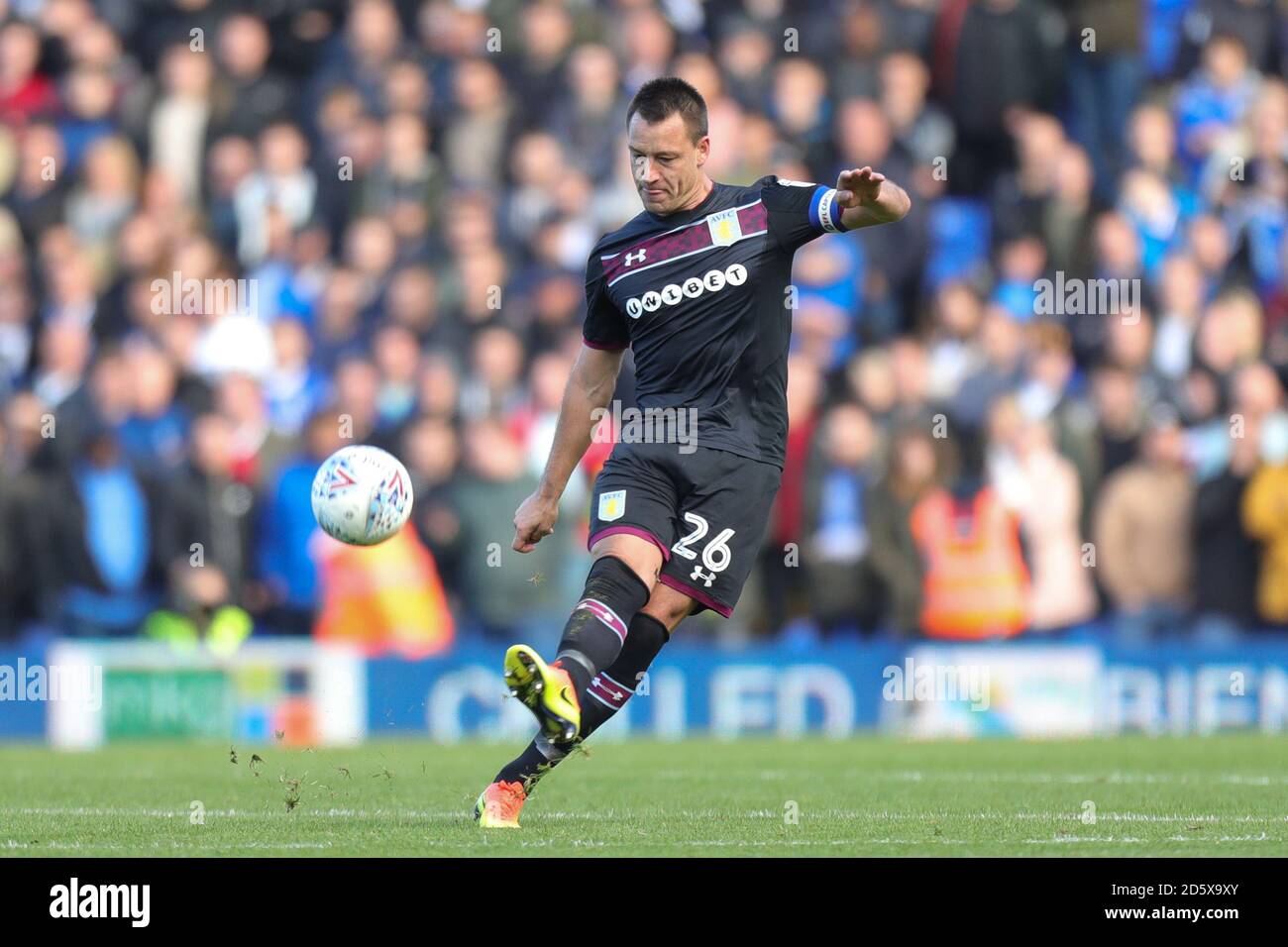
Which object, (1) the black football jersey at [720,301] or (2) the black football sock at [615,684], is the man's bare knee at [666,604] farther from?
(1) the black football jersey at [720,301]

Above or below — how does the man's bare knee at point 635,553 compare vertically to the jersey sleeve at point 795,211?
below

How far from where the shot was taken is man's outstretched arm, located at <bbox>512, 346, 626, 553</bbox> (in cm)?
842

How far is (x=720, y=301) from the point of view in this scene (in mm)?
8391

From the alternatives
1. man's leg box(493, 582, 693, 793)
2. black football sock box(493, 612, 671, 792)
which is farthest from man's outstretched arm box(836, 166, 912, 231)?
black football sock box(493, 612, 671, 792)

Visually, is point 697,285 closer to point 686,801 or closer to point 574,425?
point 574,425

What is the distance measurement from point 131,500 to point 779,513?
177 inches

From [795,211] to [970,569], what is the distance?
7456 mm

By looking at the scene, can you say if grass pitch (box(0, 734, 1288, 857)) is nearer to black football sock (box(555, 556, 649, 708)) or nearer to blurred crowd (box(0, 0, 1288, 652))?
black football sock (box(555, 556, 649, 708))

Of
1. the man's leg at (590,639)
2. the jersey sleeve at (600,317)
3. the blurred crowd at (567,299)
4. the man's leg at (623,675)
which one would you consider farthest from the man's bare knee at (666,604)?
the blurred crowd at (567,299)

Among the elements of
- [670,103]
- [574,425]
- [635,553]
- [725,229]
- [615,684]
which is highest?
[670,103]

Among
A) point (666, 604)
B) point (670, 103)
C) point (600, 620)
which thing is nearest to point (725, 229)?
point (670, 103)

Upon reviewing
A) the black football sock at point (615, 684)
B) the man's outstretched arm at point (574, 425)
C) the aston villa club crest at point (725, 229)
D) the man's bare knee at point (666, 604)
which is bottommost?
the black football sock at point (615, 684)

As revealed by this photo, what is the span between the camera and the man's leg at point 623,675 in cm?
812

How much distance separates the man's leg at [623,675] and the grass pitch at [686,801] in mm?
234
